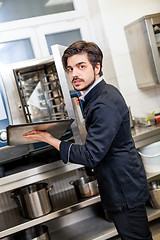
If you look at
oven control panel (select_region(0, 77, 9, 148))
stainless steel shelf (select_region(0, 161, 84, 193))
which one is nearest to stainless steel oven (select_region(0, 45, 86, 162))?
oven control panel (select_region(0, 77, 9, 148))

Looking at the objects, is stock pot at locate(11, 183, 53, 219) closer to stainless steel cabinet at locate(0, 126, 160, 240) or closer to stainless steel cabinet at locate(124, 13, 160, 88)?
stainless steel cabinet at locate(0, 126, 160, 240)

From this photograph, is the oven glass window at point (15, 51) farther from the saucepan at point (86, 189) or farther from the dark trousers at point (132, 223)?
the dark trousers at point (132, 223)

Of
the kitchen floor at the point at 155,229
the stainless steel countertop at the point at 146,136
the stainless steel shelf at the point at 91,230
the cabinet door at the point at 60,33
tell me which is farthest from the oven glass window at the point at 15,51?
the kitchen floor at the point at 155,229

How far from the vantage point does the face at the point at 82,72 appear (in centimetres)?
171

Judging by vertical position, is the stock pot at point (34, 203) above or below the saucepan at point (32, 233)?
above

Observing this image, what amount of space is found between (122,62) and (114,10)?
1.95ft

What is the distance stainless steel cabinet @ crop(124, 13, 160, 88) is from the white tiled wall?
8cm

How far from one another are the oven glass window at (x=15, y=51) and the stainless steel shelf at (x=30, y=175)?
1404 mm

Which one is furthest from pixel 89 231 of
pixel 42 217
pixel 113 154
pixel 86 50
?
pixel 86 50

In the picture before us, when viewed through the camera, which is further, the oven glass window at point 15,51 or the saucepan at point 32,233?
the oven glass window at point 15,51

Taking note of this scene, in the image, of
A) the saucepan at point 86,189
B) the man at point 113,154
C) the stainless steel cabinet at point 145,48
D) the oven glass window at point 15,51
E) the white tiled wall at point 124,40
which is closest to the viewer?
the man at point 113,154

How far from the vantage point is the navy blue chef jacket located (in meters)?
1.59

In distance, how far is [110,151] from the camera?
173 cm

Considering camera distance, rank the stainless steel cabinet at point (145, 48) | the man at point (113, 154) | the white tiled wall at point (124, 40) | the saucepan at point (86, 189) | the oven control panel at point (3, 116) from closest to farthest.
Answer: the man at point (113, 154)
the oven control panel at point (3, 116)
the saucepan at point (86, 189)
the stainless steel cabinet at point (145, 48)
the white tiled wall at point (124, 40)
